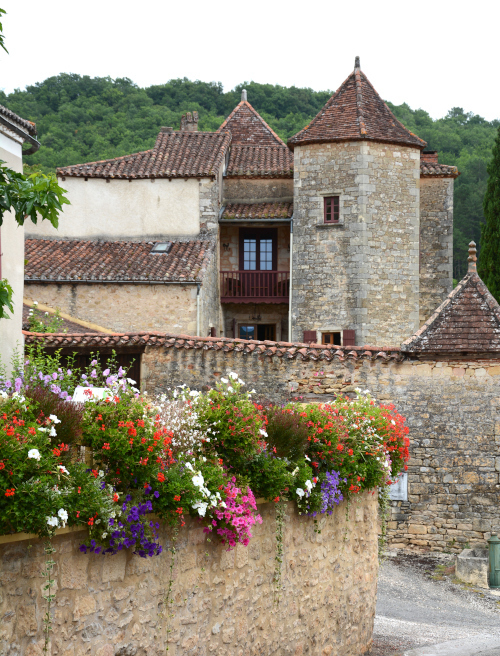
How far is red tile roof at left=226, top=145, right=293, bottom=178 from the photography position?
2336cm

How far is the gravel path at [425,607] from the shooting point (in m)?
9.19

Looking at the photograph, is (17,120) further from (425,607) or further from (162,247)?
(162,247)

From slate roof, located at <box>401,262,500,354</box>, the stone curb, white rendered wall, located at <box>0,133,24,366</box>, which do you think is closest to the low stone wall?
the stone curb

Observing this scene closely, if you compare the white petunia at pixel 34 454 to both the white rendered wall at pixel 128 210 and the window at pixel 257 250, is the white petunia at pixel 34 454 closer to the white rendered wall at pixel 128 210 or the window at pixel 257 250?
the white rendered wall at pixel 128 210

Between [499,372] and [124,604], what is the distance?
32.7ft

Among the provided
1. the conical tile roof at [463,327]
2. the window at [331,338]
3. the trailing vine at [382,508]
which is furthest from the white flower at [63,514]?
the window at [331,338]

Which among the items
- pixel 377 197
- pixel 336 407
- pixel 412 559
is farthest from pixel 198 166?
pixel 336 407

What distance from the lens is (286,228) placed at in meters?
23.8

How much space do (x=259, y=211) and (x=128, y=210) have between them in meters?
3.90

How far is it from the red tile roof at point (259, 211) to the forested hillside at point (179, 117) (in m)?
11.7

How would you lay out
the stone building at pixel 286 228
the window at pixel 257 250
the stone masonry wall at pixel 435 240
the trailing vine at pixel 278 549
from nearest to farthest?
the trailing vine at pixel 278 549 < the stone building at pixel 286 228 < the stone masonry wall at pixel 435 240 < the window at pixel 257 250

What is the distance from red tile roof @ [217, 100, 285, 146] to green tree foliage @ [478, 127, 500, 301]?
7.07m

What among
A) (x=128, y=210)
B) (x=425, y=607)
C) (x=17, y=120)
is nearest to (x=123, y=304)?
(x=128, y=210)

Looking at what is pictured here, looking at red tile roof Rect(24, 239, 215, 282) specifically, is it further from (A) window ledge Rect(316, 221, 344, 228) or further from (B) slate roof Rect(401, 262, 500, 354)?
(B) slate roof Rect(401, 262, 500, 354)
